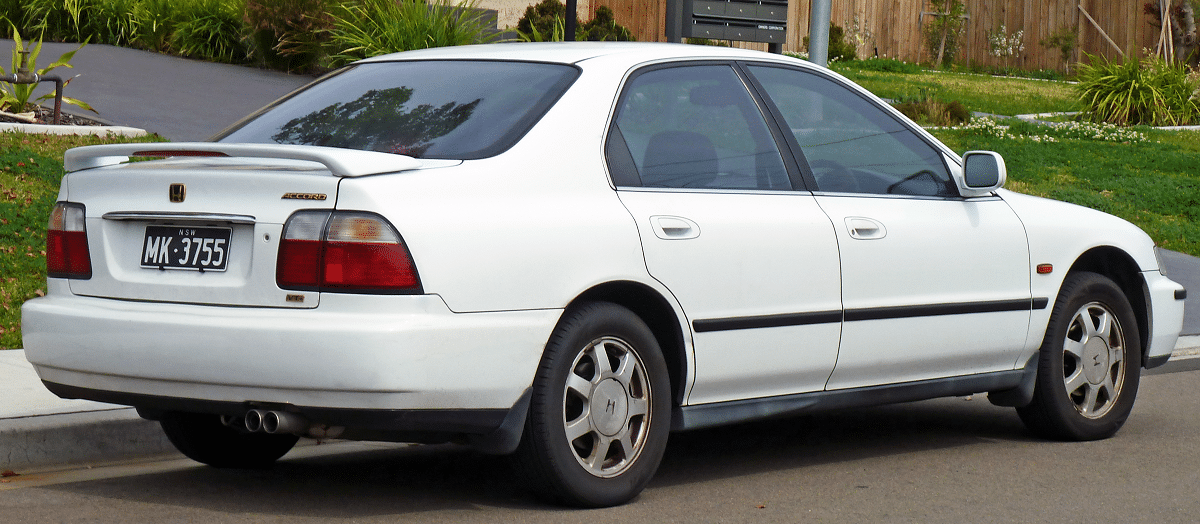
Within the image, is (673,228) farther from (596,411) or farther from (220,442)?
(220,442)

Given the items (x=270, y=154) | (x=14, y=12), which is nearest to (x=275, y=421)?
(x=270, y=154)

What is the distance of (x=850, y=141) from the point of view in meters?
5.77

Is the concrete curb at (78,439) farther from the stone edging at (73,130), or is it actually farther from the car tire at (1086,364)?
the stone edging at (73,130)

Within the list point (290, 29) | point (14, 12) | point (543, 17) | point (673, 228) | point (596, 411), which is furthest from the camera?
point (543, 17)

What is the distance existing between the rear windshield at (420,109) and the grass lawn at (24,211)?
3.02 m

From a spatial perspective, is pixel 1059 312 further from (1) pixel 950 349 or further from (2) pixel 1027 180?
(2) pixel 1027 180

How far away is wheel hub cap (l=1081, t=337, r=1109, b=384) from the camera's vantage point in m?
6.45

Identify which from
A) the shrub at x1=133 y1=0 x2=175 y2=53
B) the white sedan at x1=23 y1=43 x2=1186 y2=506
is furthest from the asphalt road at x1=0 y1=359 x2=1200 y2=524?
the shrub at x1=133 y1=0 x2=175 y2=53

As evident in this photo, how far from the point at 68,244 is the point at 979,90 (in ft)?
65.9

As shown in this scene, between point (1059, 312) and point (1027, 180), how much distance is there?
863cm

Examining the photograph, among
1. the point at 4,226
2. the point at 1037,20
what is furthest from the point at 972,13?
the point at 4,226

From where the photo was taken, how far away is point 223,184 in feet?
14.5

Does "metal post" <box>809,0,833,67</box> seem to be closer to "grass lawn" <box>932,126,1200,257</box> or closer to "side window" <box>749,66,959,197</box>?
"side window" <box>749,66,959,197</box>

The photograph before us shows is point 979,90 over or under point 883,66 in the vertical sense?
under
